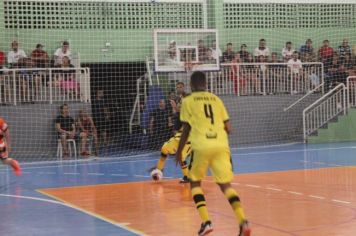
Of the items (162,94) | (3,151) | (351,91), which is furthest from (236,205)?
(351,91)

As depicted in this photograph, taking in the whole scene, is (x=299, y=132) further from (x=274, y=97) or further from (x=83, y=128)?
(x=83, y=128)

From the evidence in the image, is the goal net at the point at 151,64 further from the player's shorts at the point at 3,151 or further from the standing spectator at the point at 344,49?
the player's shorts at the point at 3,151

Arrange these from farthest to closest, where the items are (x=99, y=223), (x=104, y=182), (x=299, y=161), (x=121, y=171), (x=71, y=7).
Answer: (x=71, y=7)
(x=299, y=161)
(x=121, y=171)
(x=104, y=182)
(x=99, y=223)

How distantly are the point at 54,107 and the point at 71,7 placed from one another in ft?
13.2

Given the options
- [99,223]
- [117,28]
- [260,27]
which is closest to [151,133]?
[117,28]

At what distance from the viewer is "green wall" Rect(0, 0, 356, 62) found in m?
22.4

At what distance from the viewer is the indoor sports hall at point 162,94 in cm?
1372

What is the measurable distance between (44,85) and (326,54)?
10.4 meters

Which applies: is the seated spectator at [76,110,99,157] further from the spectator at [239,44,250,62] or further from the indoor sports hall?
the spectator at [239,44,250,62]

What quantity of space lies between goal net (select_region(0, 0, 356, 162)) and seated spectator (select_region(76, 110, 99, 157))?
3 cm

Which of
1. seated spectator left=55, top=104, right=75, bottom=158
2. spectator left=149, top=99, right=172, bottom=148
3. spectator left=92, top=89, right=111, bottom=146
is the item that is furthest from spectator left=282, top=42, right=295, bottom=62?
seated spectator left=55, top=104, right=75, bottom=158

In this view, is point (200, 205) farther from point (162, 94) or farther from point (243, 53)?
point (243, 53)

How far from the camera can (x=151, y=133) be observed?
20.9 meters

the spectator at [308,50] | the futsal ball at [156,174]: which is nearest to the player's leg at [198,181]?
the futsal ball at [156,174]
